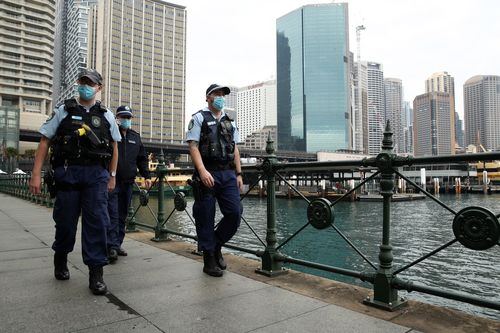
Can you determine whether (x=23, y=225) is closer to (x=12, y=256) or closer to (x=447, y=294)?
(x=12, y=256)

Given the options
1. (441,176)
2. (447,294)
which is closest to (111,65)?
(441,176)

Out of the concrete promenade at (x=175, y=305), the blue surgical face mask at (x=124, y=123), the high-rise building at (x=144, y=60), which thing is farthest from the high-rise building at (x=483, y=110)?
the concrete promenade at (x=175, y=305)

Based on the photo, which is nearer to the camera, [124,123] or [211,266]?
[211,266]

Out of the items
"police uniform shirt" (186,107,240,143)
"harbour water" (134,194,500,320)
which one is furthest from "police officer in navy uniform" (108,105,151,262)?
"harbour water" (134,194,500,320)

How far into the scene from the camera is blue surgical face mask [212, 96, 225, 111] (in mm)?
3869

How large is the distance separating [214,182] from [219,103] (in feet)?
2.74

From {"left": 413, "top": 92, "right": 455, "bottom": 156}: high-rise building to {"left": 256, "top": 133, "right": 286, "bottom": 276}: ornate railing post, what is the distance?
604 ft

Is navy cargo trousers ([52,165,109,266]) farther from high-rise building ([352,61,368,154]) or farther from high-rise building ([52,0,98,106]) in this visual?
high-rise building ([352,61,368,154])

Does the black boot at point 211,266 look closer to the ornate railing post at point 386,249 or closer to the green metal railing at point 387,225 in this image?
the green metal railing at point 387,225

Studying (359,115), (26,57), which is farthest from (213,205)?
(359,115)

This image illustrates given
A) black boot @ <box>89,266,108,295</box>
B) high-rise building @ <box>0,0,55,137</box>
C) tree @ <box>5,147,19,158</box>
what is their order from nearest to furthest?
black boot @ <box>89,266,108,295</box>, tree @ <box>5,147,19,158</box>, high-rise building @ <box>0,0,55,137</box>

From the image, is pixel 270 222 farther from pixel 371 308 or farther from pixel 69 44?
pixel 69 44

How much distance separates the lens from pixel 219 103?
12.7ft

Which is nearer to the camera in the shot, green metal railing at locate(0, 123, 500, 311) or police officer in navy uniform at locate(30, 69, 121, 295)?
green metal railing at locate(0, 123, 500, 311)
